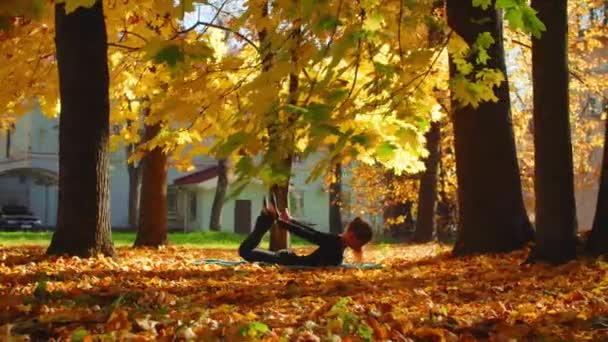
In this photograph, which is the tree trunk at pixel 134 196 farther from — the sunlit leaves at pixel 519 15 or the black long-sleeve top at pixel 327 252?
the sunlit leaves at pixel 519 15

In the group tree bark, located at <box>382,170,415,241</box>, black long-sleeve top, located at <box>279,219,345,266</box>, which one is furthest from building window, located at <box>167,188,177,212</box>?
black long-sleeve top, located at <box>279,219,345,266</box>

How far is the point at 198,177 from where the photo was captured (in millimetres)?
43688

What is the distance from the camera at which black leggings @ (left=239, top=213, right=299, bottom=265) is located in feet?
28.3

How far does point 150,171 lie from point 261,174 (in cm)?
1119

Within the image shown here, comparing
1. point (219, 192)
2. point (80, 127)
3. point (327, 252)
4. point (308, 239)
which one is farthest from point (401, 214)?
point (80, 127)

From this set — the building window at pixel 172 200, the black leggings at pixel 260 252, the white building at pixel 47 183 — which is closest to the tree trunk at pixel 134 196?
the white building at pixel 47 183

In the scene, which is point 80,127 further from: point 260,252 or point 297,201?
point 297,201

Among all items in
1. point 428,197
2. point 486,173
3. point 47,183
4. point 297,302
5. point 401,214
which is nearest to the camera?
point 297,302

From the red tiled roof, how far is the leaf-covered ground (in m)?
34.2

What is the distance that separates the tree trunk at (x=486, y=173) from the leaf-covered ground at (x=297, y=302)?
51.1 inches

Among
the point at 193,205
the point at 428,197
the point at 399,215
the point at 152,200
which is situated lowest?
the point at 399,215

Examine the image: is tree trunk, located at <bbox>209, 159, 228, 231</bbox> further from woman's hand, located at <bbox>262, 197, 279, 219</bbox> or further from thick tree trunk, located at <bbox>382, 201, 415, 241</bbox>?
woman's hand, located at <bbox>262, 197, 279, 219</bbox>

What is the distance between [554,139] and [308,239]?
295cm

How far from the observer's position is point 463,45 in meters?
5.71
